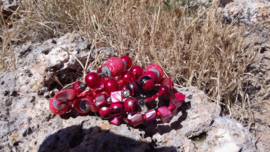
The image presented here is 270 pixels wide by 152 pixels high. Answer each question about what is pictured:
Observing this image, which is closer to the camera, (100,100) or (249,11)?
(100,100)

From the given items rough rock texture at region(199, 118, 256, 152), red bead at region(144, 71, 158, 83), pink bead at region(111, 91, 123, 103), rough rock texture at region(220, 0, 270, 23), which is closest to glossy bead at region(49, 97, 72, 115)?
pink bead at region(111, 91, 123, 103)

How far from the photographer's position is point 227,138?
43.8 inches

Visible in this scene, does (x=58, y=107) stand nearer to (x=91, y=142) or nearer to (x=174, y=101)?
(x=91, y=142)

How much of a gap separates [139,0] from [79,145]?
158cm

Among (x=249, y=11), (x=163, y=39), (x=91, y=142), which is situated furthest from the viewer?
(x=249, y=11)

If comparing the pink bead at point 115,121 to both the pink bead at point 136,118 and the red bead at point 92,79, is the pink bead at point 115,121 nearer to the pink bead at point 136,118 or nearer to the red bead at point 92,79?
the pink bead at point 136,118

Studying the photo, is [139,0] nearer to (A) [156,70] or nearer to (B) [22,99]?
(A) [156,70]

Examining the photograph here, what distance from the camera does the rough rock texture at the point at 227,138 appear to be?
109 centimetres

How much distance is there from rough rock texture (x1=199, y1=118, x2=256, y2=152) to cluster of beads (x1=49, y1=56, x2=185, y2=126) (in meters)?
0.22

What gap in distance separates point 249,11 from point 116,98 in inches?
71.8

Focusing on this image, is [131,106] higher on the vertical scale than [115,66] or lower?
lower

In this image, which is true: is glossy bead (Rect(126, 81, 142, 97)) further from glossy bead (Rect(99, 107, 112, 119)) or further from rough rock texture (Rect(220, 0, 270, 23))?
rough rock texture (Rect(220, 0, 270, 23))

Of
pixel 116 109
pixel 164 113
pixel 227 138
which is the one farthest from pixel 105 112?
pixel 227 138

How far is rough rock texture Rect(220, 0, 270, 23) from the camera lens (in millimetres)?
2246
